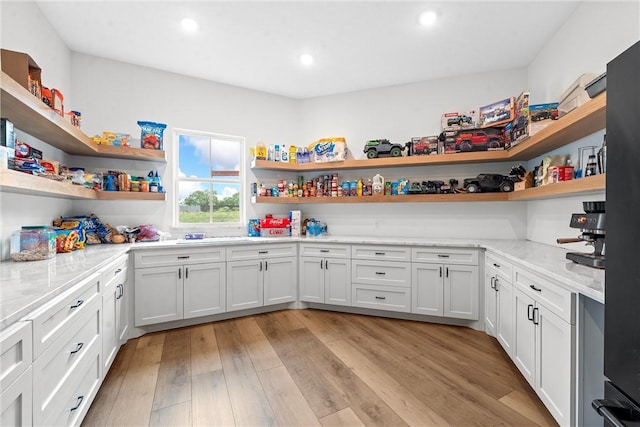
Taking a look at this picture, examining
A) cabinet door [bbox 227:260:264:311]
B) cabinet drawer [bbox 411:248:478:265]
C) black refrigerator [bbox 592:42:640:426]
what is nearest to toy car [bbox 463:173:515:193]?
cabinet drawer [bbox 411:248:478:265]

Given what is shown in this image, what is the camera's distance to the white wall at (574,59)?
1939 mm

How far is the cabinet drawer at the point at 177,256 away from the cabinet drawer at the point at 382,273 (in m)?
1.56

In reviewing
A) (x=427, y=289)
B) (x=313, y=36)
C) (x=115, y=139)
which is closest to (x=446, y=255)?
(x=427, y=289)

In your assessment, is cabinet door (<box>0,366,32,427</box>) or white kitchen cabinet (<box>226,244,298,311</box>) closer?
cabinet door (<box>0,366,32,427</box>)

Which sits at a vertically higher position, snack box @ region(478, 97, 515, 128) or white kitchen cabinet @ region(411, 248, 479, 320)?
snack box @ region(478, 97, 515, 128)

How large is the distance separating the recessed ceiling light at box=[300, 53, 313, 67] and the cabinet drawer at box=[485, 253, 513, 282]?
2810 millimetres

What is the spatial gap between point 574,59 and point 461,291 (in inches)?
93.0

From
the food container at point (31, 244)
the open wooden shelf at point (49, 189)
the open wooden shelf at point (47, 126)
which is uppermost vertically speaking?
the open wooden shelf at point (47, 126)

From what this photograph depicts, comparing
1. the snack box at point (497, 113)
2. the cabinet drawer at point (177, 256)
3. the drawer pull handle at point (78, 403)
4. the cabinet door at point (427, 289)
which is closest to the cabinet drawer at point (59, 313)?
the drawer pull handle at point (78, 403)

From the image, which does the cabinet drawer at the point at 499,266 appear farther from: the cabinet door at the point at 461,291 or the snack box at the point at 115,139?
the snack box at the point at 115,139

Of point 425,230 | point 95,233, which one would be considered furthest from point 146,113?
point 425,230

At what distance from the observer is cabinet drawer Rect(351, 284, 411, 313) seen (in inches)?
121

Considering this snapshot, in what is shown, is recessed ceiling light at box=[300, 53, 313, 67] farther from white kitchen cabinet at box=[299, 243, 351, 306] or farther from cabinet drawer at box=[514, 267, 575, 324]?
cabinet drawer at box=[514, 267, 575, 324]

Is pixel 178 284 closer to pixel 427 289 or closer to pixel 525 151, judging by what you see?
pixel 427 289
